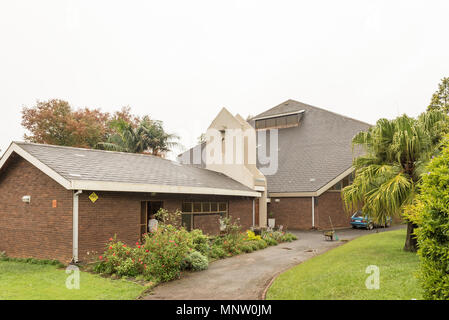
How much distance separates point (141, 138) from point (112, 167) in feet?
58.6

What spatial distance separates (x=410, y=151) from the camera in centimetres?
1073

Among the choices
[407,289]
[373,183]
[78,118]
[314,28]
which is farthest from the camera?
[78,118]

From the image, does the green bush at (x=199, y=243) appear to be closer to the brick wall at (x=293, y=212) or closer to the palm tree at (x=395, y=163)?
the palm tree at (x=395, y=163)

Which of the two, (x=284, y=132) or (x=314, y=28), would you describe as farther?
(x=284, y=132)

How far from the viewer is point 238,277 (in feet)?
31.8

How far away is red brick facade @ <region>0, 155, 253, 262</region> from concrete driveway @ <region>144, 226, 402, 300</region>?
363 cm

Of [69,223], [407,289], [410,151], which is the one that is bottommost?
[407,289]

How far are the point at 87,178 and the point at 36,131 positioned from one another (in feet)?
86.5

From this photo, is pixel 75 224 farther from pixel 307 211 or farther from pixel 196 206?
pixel 307 211

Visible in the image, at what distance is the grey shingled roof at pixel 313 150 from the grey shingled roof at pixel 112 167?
7522mm
